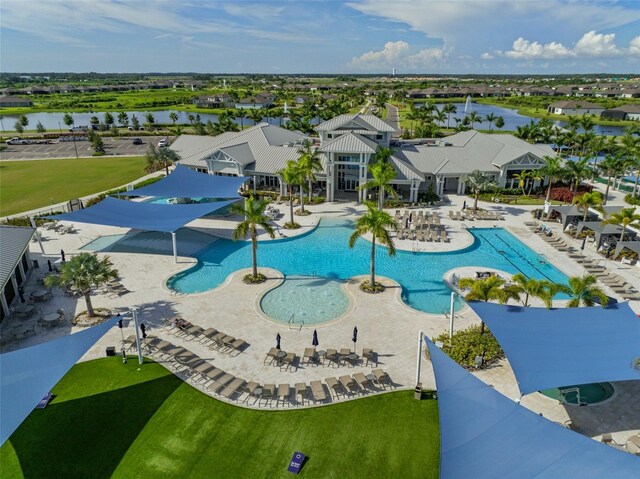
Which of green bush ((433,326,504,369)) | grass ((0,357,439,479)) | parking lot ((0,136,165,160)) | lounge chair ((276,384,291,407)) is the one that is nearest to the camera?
grass ((0,357,439,479))

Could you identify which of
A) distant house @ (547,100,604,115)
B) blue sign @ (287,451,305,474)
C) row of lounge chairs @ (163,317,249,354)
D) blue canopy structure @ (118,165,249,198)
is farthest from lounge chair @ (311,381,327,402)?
distant house @ (547,100,604,115)

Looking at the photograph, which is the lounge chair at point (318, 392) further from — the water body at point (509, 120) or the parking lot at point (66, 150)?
the water body at point (509, 120)

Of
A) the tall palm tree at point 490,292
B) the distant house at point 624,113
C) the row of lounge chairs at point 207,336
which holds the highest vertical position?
the distant house at point 624,113

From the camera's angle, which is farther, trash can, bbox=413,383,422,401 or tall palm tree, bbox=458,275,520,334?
tall palm tree, bbox=458,275,520,334

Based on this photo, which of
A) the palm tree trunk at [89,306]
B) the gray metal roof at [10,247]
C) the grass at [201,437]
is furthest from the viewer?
the gray metal roof at [10,247]

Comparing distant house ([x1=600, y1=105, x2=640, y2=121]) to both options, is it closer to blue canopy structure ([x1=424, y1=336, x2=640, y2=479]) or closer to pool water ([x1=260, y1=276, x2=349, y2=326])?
pool water ([x1=260, y1=276, x2=349, y2=326])

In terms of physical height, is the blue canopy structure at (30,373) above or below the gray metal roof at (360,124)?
below

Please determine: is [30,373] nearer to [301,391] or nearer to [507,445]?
[301,391]

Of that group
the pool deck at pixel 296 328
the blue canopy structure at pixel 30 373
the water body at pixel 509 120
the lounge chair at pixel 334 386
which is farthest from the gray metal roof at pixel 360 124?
the blue canopy structure at pixel 30 373
